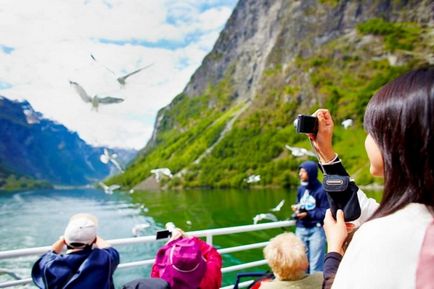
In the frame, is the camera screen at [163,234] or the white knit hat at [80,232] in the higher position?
the white knit hat at [80,232]

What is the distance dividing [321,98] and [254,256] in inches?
3478

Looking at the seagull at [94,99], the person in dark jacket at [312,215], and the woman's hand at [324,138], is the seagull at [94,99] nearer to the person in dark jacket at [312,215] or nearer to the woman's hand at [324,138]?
the person in dark jacket at [312,215]

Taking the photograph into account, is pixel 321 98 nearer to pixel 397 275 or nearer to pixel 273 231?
pixel 273 231

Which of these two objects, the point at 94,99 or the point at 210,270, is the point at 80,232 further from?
the point at 94,99

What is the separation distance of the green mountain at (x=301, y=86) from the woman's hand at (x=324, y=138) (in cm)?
7689

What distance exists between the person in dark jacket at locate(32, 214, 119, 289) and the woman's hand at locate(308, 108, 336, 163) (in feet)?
5.22

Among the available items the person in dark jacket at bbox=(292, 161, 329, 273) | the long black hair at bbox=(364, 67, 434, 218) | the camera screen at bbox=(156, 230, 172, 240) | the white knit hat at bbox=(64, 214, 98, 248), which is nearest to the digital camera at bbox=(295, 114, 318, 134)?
the long black hair at bbox=(364, 67, 434, 218)

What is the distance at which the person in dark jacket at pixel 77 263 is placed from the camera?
2342 millimetres

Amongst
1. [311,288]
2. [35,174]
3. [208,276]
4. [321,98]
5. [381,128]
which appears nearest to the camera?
[381,128]

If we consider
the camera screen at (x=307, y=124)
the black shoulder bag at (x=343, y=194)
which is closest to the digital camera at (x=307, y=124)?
the camera screen at (x=307, y=124)

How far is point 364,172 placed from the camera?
75812 mm

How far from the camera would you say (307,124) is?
1341 mm

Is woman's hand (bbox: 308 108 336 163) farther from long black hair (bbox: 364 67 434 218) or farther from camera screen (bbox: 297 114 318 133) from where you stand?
long black hair (bbox: 364 67 434 218)

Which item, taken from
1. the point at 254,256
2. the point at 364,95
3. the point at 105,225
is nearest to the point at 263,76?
the point at 364,95
